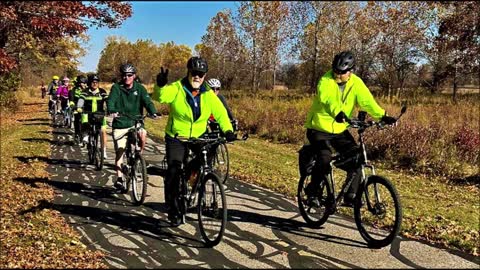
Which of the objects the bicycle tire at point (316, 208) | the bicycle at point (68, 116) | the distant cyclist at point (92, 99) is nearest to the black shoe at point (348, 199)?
the bicycle tire at point (316, 208)

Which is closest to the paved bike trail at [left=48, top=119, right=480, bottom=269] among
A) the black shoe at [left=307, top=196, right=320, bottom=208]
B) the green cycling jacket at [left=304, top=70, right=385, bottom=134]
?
the black shoe at [left=307, top=196, right=320, bottom=208]

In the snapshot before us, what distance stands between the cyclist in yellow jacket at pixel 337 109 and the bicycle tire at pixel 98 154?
591 centimetres

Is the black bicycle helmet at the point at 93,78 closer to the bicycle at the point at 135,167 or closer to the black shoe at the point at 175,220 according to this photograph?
the bicycle at the point at 135,167

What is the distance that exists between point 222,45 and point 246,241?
124 feet

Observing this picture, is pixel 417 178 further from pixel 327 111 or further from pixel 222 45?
pixel 222 45

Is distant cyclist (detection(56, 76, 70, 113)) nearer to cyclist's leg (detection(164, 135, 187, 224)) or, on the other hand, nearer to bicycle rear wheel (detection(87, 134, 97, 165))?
bicycle rear wheel (detection(87, 134, 97, 165))

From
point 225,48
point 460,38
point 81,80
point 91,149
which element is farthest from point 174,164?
point 225,48

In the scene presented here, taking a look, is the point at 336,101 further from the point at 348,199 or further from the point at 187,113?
the point at 187,113

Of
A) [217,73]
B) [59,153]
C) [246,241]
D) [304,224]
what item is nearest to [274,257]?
[246,241]

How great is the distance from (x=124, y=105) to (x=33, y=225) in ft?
8.99

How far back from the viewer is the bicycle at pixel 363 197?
17.4 feet

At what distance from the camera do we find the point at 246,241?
5754mm

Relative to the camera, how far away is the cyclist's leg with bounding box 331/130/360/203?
5.71m

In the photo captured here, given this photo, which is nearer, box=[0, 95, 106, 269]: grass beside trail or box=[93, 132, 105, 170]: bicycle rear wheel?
box=[0, 95, 106, 269]: grass beside trail
